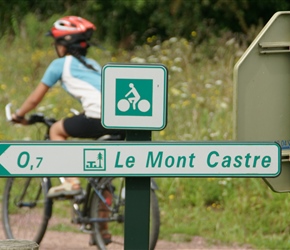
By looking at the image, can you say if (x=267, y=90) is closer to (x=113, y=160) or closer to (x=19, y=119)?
(x=113, y=160)

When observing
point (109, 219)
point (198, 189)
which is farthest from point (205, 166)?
point (198, 189)

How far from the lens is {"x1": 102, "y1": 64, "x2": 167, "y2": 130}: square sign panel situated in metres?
4.03

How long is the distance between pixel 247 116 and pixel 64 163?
89 cm

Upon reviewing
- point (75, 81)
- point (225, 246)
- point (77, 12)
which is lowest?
point (225, 246)

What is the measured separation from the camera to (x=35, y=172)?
399cm

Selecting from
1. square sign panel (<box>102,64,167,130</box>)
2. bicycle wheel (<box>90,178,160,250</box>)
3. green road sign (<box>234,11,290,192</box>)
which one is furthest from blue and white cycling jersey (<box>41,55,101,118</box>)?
square sign panel (<box>102,64,167,130</box>)

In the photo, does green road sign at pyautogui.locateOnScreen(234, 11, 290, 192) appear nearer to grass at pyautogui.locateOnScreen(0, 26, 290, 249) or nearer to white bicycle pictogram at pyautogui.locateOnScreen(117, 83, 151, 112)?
white bicycle pictogram at pyautogui.locateOnScreen(117, 83, 151, 112)

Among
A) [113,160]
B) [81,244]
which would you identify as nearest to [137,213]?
[113,160]

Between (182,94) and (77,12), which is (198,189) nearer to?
(182,94)

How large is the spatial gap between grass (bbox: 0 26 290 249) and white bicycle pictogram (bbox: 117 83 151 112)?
3.63 m

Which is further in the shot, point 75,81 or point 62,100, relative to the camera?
point 62,100

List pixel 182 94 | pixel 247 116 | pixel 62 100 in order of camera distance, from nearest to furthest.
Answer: pixel 247 116
pixel 182 94
pixel 62 100

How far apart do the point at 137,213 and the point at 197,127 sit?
572cm

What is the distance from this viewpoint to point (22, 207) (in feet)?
25.4
